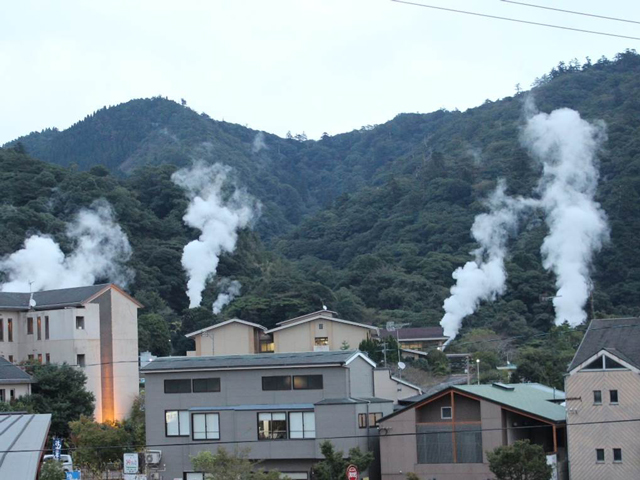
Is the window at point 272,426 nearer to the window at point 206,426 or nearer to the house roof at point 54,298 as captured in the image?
the window at point 206,426

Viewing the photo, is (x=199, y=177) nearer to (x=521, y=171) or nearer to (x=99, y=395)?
(x=521, y=171)

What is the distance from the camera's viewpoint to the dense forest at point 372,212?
7144 centimetres

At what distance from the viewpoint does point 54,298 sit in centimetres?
4684

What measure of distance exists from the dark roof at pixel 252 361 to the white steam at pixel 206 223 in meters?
41.5

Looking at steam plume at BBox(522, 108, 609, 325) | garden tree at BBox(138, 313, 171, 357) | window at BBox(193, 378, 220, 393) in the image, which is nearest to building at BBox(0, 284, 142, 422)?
garden tree at BBox(138, 313, 171, 357)

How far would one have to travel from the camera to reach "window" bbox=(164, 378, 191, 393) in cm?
3156

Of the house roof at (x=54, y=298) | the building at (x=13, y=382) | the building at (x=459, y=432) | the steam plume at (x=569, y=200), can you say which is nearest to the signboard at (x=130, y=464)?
the building at (x=459, y=432)

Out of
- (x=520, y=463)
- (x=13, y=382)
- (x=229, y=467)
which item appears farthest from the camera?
(x=13, y=382)

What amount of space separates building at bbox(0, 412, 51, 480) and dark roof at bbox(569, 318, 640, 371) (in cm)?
1702

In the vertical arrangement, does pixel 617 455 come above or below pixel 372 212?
below

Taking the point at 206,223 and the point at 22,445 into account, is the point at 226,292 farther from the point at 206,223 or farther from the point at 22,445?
the point at 22,445

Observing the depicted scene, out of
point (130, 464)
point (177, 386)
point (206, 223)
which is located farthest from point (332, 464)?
point (206, 223)

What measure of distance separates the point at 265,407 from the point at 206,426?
1.97m

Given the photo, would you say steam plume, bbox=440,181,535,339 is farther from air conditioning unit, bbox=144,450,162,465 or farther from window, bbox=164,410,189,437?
air conditioning unit, bbox=144,450,162,465
